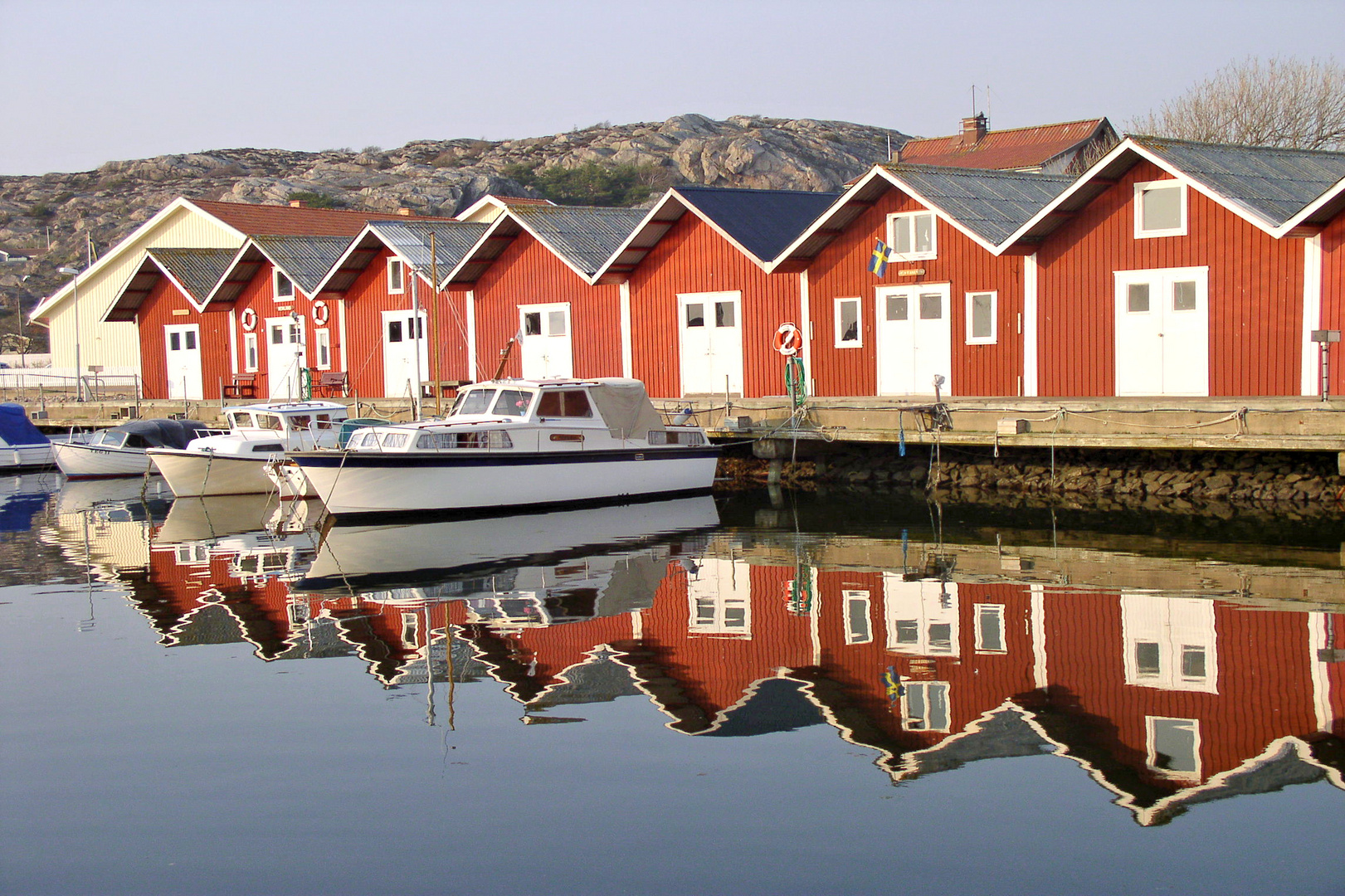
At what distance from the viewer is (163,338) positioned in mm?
43562

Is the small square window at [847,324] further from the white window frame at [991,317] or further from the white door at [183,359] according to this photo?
the white door at [183,359]

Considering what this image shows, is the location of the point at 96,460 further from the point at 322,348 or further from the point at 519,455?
the point at 519,455

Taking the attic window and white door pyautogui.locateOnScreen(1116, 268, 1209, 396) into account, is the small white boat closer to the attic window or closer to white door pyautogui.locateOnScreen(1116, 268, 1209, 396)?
the attic window

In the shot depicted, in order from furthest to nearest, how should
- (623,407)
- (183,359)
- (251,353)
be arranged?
1. (183,359)
2. (251,353)
3. (623,407)

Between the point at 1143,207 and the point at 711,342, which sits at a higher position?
the point at 1143,207

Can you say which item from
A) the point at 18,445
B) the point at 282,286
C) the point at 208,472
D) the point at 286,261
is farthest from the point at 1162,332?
the point at 18,445

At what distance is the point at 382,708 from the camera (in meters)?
10.9

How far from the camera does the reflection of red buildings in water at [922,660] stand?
9.27 m

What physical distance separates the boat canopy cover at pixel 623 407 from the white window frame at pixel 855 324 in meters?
5.98

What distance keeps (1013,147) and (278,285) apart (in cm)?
3474

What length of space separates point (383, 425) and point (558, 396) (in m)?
2.98

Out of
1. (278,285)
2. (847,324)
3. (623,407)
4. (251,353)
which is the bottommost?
(623,407)

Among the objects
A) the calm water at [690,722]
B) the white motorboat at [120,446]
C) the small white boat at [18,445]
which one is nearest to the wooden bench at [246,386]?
the small white boat at [18,445]

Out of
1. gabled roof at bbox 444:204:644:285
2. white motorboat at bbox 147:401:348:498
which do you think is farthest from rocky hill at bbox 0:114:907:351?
white motorboat at bbox 147:401:348:498
